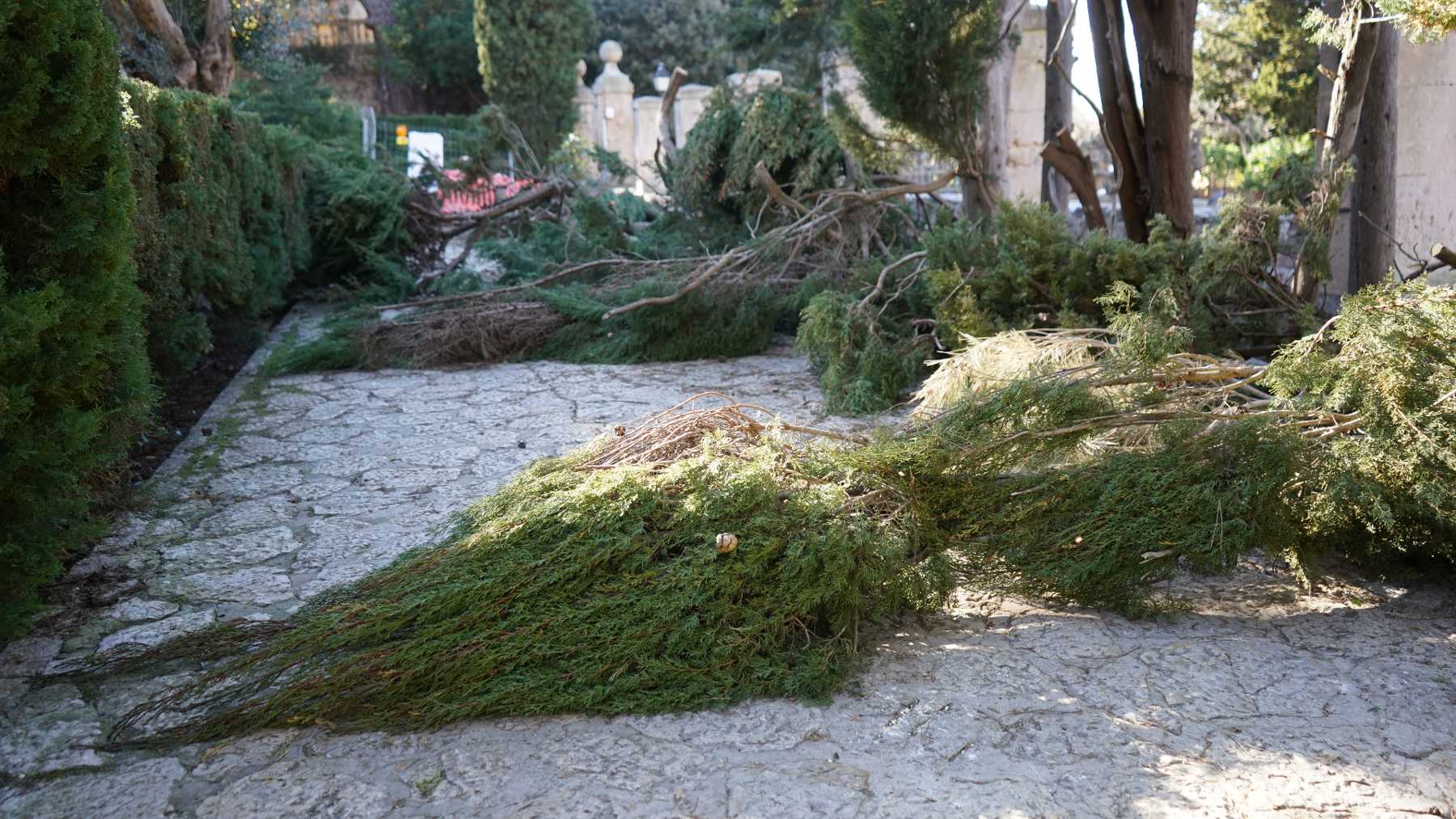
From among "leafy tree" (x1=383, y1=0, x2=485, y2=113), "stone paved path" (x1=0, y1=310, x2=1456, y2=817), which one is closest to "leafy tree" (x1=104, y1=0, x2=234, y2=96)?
"stone paved path" (x1=0, y1=310, x2=1456, y2=817)

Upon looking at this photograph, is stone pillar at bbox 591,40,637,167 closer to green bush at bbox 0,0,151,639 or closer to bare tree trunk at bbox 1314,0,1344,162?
bare tree trunk at bbox 1314,0,1344,162

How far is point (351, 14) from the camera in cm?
3123

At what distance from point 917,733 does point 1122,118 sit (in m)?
5.10

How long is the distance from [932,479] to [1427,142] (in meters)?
4.65

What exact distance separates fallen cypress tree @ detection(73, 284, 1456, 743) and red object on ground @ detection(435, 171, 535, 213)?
720 cm

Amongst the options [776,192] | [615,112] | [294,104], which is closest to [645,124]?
[615,112]

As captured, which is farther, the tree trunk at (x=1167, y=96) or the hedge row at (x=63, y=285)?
the tree trunk at (x=1167, y=96)

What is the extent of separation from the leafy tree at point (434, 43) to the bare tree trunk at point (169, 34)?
1923 cm

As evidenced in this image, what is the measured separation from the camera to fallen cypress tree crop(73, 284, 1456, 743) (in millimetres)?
2725

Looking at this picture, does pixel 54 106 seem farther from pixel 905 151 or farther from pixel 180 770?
pixel 905 151

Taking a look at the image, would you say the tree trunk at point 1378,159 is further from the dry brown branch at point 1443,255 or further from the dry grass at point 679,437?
the dry grass at point 679,437

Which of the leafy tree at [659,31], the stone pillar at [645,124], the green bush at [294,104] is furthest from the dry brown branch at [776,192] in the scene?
the leafy tree at [659,31]

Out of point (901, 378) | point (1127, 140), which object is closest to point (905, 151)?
point (1127, 140)

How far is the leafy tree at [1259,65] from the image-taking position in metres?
16.2
